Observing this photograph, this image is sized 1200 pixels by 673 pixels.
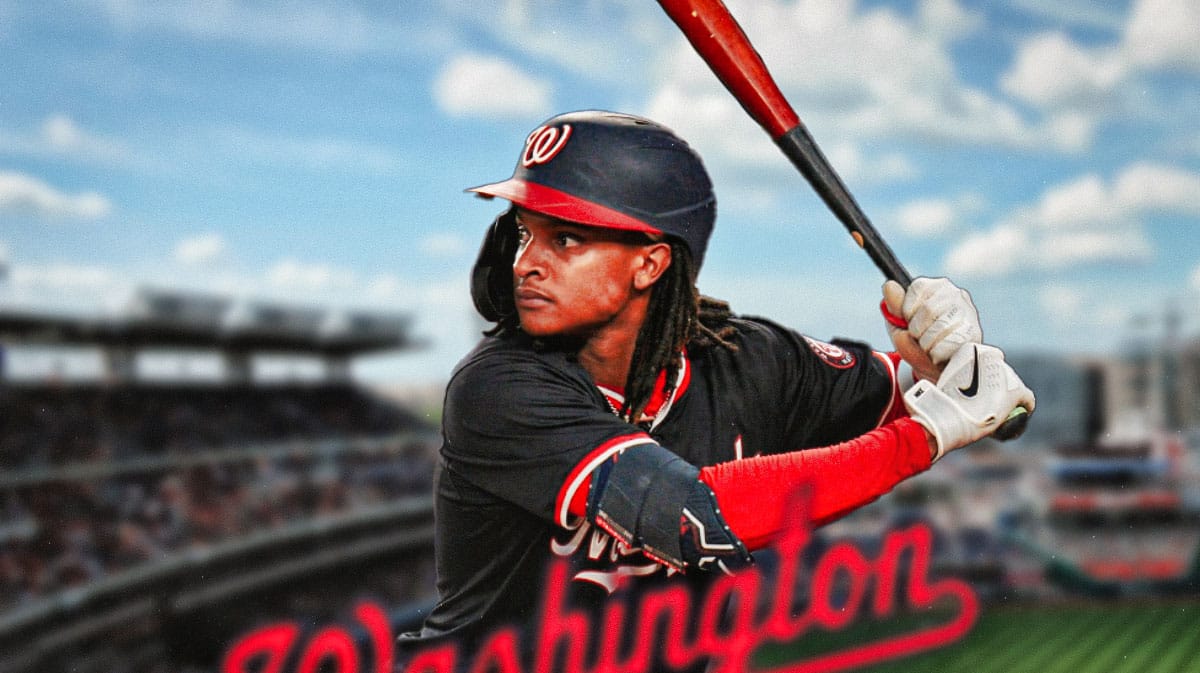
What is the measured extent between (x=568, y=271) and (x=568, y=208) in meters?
0.15

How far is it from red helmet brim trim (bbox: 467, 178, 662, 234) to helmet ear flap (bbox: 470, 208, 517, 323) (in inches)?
7.5

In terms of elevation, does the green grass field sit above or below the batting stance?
below

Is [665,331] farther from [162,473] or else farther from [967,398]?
[162,473]

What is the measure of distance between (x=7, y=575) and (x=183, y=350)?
850 cm

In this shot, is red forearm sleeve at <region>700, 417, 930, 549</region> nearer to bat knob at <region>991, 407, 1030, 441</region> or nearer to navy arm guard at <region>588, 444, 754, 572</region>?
navy arm guard at <region>588, 444, 754, 572</region>

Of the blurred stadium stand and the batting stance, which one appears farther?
the blurred stadium stand

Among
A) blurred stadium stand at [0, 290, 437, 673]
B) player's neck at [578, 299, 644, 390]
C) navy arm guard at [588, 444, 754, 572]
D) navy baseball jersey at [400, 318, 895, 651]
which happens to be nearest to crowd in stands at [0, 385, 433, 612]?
blurred stadium stand at [0, 290, 437, 673]

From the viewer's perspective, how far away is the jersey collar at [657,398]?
2.43 meters

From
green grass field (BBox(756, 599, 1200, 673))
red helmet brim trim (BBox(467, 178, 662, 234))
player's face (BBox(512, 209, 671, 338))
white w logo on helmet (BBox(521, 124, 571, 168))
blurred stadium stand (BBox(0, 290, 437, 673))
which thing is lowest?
green grass field (BBox(756, 599, 1200, 673))

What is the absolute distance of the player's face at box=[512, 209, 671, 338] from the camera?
222 cm

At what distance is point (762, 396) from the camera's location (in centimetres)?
260

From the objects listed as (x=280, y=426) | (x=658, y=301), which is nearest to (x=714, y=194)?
(x=658, y=301)

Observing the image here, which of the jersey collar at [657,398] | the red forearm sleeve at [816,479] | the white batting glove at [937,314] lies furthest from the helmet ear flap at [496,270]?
the white batting glove at [937,314]

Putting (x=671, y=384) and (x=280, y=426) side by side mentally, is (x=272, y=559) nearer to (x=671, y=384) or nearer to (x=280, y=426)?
(x=280, y=426)
